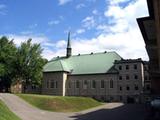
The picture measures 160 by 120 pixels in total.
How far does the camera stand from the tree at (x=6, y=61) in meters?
83.7

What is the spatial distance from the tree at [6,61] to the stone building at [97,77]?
61.9 ft

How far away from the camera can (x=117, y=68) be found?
309ft

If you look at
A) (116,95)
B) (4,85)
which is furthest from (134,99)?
(4,85)

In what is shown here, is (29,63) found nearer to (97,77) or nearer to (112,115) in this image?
(97,77)

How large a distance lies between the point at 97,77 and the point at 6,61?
29964mm

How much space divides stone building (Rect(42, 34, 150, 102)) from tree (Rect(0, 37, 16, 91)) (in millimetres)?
18859

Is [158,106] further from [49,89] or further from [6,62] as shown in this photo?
[49,89]

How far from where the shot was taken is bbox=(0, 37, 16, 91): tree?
275 ft

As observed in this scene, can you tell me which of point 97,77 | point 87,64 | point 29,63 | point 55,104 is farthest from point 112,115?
point 87,64

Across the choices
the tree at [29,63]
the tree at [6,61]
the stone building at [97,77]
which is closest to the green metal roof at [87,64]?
the stone building at [97,77]

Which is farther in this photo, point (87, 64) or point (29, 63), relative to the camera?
point (87, 64)

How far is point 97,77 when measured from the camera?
9744cm

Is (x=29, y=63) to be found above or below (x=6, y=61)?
below

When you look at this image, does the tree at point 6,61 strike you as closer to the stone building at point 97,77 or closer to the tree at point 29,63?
the tree at point 29,63
